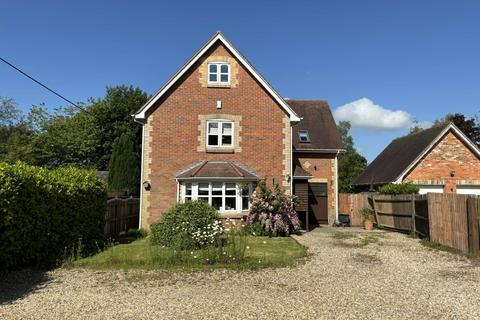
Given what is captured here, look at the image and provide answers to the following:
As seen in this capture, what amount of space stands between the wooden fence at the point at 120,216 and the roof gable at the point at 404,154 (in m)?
15.3

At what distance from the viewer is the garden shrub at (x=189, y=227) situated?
44.3ft

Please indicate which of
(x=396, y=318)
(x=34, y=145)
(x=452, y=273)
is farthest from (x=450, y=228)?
(x=34, y=145)

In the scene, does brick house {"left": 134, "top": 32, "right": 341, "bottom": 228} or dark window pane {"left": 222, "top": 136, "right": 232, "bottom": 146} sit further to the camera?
dark window pane {"left": 222, "top": 136, "right": 232, "bottom": 146}

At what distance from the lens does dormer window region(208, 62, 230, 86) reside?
71.3 ft

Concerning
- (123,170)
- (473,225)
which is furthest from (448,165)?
(123,170)

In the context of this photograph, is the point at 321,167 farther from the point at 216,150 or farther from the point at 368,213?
the point at 216,150

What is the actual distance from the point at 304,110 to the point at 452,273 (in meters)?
20.2

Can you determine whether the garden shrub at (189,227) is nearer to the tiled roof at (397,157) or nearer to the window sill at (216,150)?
the window sill at (216,150)

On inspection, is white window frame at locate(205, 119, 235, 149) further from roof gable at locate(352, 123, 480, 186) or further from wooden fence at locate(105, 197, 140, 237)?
roof gable at locate(352, 123, 480, 186)

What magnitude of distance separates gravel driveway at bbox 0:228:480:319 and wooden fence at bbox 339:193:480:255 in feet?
5.82

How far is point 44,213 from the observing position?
11383 millimetres

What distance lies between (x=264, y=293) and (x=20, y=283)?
17.8ft

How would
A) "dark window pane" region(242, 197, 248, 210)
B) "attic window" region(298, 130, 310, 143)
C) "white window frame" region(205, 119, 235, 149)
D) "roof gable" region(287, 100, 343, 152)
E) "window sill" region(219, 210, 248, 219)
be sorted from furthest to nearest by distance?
1. "attic window" region(298, 130, 310, 143)
2. "roof gable" region(287, 100, 343, 152)
3. "white window frame" region(205, 119, 235, 149)
4. "dark window pane" region(242, 197, 248, 210)
5. "window sill" region(219, 210, 248, 219)

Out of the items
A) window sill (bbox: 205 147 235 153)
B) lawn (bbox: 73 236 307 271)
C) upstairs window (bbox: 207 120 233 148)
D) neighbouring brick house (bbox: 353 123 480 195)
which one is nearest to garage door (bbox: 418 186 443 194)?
neighbouring brick house (bbox: 353 123 480 195)
